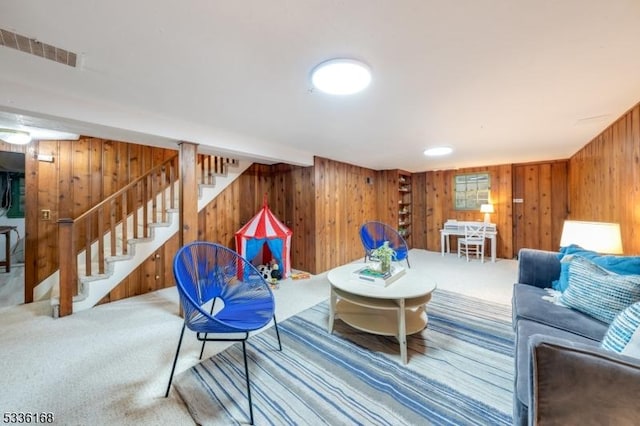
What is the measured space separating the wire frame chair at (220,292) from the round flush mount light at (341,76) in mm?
1490

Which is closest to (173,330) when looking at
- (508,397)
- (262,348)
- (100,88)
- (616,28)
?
(262,348)

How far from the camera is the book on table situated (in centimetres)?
213

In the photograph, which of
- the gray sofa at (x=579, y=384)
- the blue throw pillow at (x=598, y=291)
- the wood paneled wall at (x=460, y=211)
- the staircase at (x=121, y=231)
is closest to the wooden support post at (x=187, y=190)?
the staircase at (x=121, y=231)

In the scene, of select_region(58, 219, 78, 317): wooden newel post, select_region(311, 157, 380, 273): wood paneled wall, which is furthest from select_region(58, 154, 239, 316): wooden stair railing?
select_region(311, 157, 380, 273): wood paneled wall

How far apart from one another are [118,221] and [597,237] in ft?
18.3

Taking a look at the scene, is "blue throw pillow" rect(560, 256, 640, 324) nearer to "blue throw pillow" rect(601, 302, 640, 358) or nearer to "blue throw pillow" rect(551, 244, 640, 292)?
"blue throw pillow" rect(551, 244, 640, 292)

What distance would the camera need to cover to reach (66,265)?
102 inches

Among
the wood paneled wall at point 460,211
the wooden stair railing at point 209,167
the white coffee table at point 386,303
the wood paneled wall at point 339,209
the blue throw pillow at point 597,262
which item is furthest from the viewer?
the wood paneled wall at point 460,211

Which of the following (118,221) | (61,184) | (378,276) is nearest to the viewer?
(378,276)

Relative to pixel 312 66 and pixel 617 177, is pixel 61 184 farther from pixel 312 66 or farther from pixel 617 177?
pixel 617 177

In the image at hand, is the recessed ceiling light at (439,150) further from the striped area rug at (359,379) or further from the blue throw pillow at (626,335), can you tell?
the blue throw pillow at (626,335)

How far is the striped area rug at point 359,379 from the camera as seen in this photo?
1383 millimetres

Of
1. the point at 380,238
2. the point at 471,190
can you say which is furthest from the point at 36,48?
the point at 471,190

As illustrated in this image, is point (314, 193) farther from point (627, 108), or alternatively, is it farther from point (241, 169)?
point (627, 108)
